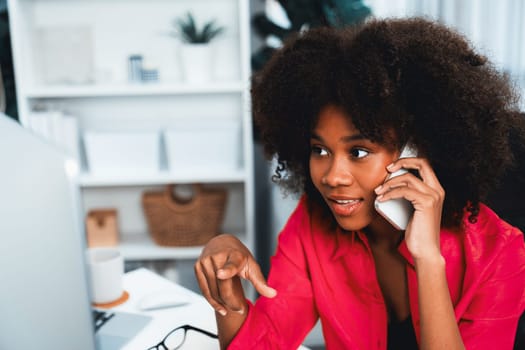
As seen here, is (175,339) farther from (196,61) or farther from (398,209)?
(196,61)

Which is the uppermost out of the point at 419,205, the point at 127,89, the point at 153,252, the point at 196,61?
the point at 196,61

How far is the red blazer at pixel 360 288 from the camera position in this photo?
864mm

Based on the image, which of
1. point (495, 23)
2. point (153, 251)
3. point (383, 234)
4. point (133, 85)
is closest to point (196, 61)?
point (133, 85)

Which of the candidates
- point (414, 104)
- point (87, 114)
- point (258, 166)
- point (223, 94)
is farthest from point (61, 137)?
point (414, 104)

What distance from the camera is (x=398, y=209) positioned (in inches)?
33.2

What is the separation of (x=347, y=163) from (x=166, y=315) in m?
0.46

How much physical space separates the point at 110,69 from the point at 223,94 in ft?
1.70

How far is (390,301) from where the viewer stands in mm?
1032

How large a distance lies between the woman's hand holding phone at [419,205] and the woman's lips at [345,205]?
0.06m

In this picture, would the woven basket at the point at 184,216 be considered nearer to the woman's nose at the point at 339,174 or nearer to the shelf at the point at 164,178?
the shelf at the point at 164,178

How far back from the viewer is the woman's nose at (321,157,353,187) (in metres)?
0.84

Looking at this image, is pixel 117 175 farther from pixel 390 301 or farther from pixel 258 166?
pixel 390 301

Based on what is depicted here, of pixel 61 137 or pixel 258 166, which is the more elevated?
pixel 61 137

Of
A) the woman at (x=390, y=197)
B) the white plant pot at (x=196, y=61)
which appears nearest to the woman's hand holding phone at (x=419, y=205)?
the woman at (x=390, y=197)
